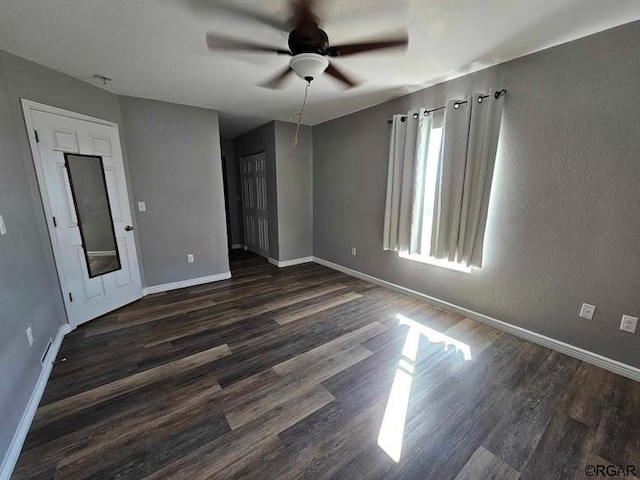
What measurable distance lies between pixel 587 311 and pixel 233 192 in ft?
18.6

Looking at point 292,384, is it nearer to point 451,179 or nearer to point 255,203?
point 451,179

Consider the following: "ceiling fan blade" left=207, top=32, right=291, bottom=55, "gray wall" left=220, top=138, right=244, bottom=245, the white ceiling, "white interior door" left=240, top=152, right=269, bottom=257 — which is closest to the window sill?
the white ceiling

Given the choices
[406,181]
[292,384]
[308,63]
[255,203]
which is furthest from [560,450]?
[255,203]

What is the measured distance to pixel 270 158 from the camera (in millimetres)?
4340

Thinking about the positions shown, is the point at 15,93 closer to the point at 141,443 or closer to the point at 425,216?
the point at 141,443

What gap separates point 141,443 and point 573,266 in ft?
10.4

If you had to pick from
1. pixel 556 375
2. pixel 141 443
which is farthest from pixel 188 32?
pixel 556 375

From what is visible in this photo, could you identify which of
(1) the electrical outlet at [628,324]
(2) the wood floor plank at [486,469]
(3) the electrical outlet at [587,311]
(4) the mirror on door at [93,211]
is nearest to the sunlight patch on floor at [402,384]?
(2) the wood floor plank at [486,469]

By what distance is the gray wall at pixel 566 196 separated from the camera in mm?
1803

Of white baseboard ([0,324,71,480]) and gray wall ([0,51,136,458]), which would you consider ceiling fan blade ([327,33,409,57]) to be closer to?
gray wall ([0,51,136,458])

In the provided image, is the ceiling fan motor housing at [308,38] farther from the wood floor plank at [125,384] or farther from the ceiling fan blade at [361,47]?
the wood floor plank at [125,384]

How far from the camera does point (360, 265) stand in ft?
13.1

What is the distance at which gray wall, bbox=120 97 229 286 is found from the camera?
124 inches

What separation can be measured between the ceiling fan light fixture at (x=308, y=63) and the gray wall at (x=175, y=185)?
227cm
